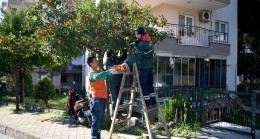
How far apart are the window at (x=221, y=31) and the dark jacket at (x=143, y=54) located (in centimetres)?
1263

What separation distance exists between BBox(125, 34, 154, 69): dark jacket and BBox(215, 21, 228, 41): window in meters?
12.6

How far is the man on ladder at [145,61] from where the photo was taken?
17.5 feet

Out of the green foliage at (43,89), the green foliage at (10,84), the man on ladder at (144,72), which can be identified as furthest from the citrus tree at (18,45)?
the green foliage at (10,84)

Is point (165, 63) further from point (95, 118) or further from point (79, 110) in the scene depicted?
point (95, 118)

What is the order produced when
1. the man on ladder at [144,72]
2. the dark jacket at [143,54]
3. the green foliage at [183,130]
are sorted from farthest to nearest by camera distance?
the green foliage at [183,130], the man on ladder at [144,72], the dark jacket at [143,54]

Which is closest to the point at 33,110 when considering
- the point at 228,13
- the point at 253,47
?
the point at 228,13

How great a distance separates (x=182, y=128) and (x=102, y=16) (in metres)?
3.80

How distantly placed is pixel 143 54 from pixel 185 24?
11701 millimetres

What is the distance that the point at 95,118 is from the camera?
5.42m

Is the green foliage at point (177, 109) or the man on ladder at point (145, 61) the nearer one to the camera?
the man on ladder at point (145, 61)

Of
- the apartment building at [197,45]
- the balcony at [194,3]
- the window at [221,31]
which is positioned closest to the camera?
the apartment building at [197,45]

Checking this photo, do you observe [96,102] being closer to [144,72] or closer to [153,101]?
[144,72]

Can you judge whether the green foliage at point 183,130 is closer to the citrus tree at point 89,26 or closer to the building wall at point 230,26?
the citrus tree at point 89,26

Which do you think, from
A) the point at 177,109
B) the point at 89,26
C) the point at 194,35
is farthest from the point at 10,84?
the point at 177,109
